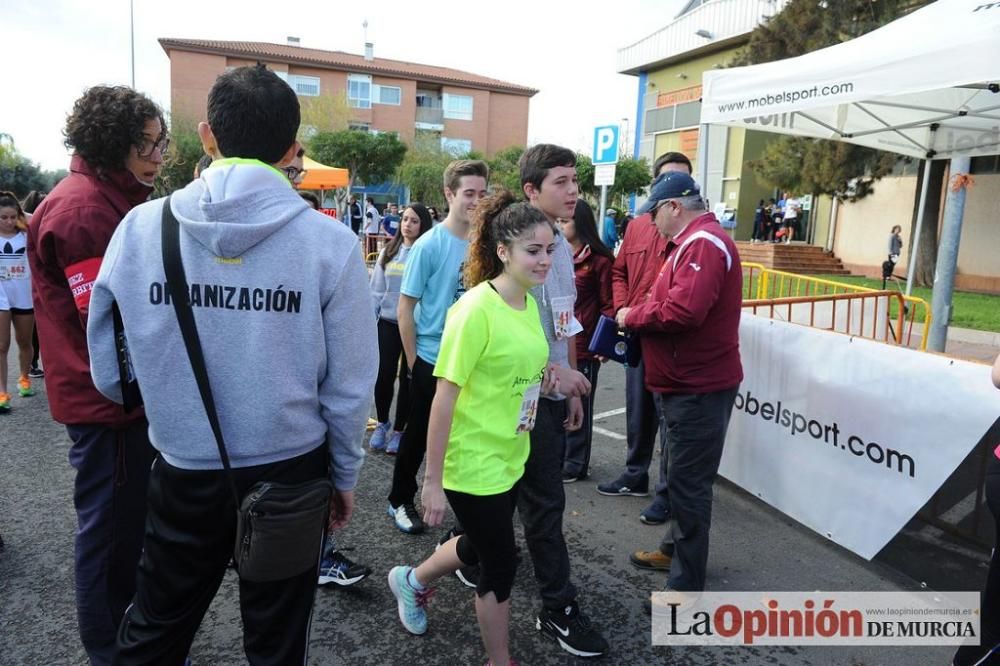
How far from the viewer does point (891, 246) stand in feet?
59.3

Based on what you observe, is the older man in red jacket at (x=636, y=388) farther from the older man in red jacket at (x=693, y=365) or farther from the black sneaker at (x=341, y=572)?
the black sneaker at (x=341, y=572)

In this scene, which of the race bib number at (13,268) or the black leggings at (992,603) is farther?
the race bib number at (13,268)

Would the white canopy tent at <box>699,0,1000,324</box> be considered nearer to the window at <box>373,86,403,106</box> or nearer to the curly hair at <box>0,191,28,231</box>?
the curly hair at <box>0,191,28,231</box>

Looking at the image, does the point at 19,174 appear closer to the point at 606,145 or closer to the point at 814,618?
the point at 606,145

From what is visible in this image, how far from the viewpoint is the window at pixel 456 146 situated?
5031 cm

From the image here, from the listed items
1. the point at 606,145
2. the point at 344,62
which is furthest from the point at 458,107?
the point at 606,145

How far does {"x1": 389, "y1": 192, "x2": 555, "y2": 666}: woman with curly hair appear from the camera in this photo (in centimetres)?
217

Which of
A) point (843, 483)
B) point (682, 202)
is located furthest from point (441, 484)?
point (843, 483)

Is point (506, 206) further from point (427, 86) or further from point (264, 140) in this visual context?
point (427, 86)

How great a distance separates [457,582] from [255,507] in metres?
1.92

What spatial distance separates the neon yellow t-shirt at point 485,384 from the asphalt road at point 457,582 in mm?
935

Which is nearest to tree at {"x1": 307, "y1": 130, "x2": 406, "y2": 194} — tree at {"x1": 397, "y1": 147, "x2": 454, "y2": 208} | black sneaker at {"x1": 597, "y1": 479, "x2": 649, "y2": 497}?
tree at {"x1": 397, "y1": 147, "x2": 454, "y2": 208}

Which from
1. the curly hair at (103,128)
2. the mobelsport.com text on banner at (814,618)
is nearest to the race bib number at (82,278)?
the curly hair at (103,128)

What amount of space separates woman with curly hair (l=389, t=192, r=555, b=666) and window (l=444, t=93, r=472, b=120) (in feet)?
185
